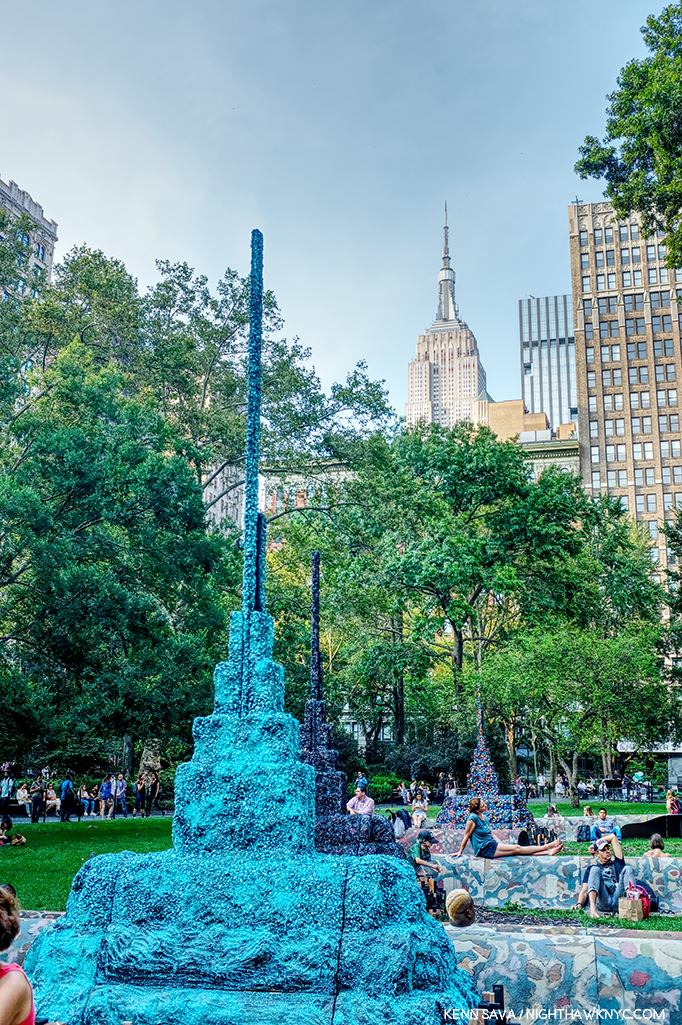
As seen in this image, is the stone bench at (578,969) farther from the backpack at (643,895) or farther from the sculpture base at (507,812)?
the sculpture base at (507,812)

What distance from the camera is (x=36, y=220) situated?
198 ft

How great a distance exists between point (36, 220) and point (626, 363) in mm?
51030

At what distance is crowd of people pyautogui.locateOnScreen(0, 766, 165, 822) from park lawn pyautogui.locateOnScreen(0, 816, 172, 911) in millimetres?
942

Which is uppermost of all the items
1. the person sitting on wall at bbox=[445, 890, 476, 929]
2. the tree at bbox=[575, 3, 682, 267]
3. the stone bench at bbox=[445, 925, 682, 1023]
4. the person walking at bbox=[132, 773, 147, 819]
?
the tree at bbox=[575, 3, 682, 267]

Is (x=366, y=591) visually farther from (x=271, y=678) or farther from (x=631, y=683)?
(x=271, y=678)

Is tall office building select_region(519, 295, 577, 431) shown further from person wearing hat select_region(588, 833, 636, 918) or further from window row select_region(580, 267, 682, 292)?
person wearing hat select_region(588, 833, 636, 918)

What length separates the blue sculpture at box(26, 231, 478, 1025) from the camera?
4.12m

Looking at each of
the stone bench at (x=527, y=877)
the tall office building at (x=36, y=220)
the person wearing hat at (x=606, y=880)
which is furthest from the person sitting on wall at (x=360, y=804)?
the tall office building at (x=36, y=220)

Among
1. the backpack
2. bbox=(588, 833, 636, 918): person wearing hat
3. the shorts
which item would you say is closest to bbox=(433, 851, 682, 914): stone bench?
the shorts

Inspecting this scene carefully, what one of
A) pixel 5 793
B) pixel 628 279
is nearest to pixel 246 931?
pixel 5 793

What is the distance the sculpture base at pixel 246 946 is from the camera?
411cm

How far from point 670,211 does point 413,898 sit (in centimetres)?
1884

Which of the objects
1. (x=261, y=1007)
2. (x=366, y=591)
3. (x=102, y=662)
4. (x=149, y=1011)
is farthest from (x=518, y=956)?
(x=366, y=591)

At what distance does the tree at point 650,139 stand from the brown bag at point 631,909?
14.5 m
